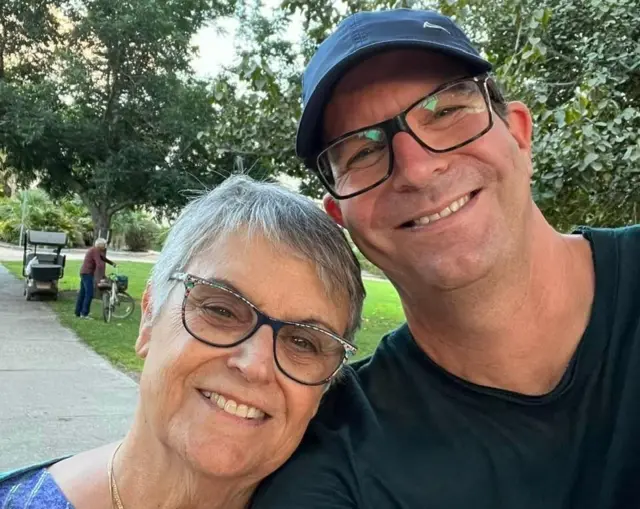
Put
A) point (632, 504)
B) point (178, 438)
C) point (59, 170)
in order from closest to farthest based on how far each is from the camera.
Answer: point (632, 504) → point (178, 438) → point (59, 170)

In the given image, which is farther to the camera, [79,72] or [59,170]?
[59,170]

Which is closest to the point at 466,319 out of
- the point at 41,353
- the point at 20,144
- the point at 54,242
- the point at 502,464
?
the point at 502,464

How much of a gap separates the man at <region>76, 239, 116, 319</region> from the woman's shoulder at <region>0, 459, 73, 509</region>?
1283 centimetres

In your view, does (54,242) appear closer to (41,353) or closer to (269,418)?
(41,353)

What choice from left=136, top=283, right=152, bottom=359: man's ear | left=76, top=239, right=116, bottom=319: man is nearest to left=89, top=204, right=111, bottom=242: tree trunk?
left=76, top=239, right=116, bottom=319: man

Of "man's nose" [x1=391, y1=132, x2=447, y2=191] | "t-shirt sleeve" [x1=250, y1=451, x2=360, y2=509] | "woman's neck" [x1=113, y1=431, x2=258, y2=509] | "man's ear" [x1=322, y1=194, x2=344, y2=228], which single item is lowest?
"woman's neck" [x1=113, y1=431, x2=258, y2=509]

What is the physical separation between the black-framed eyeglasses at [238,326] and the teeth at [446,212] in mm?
378

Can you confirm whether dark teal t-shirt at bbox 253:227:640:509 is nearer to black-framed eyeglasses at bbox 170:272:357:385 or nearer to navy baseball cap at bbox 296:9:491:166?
black-framed eyeglasses at bbox 170:272:357:385

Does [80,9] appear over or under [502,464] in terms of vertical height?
over

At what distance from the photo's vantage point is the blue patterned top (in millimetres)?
1773

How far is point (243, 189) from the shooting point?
1951mm

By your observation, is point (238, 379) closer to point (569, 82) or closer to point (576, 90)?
point (576, 90)

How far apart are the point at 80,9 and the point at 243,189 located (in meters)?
15.1

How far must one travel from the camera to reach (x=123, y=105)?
51.3 feet
